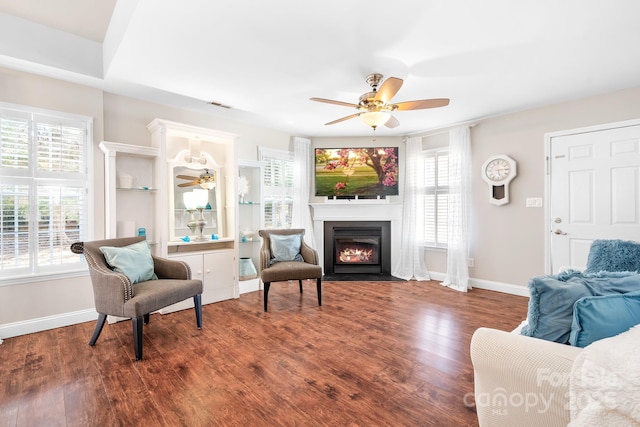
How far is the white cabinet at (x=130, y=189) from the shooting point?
3037 mm

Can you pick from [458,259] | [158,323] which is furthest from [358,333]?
[458,259]

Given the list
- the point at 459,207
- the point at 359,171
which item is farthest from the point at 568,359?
the point at 359,171

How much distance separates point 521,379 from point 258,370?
5.36ft

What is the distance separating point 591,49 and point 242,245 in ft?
13.6

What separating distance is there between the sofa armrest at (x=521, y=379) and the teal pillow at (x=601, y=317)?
0.27ft

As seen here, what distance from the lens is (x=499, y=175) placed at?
13.3ft

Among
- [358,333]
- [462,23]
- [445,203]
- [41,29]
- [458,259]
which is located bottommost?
[358,333]

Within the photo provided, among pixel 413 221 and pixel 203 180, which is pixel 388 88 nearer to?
pixel 203 180

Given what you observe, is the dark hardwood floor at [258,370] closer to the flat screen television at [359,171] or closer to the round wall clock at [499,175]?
the round wall clock at [499,175]

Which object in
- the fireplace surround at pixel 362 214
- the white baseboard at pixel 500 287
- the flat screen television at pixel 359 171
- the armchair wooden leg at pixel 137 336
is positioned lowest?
the white baseboard at pixel 500 287

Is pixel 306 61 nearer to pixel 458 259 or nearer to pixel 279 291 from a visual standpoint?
pixel 279 291

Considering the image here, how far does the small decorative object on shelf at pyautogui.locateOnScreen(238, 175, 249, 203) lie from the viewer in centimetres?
416

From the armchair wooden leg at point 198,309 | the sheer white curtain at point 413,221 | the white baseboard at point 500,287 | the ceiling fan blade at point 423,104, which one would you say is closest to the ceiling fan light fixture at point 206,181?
the armchair wooden leg at point 198,309

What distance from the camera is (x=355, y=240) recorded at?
17.4 feet
